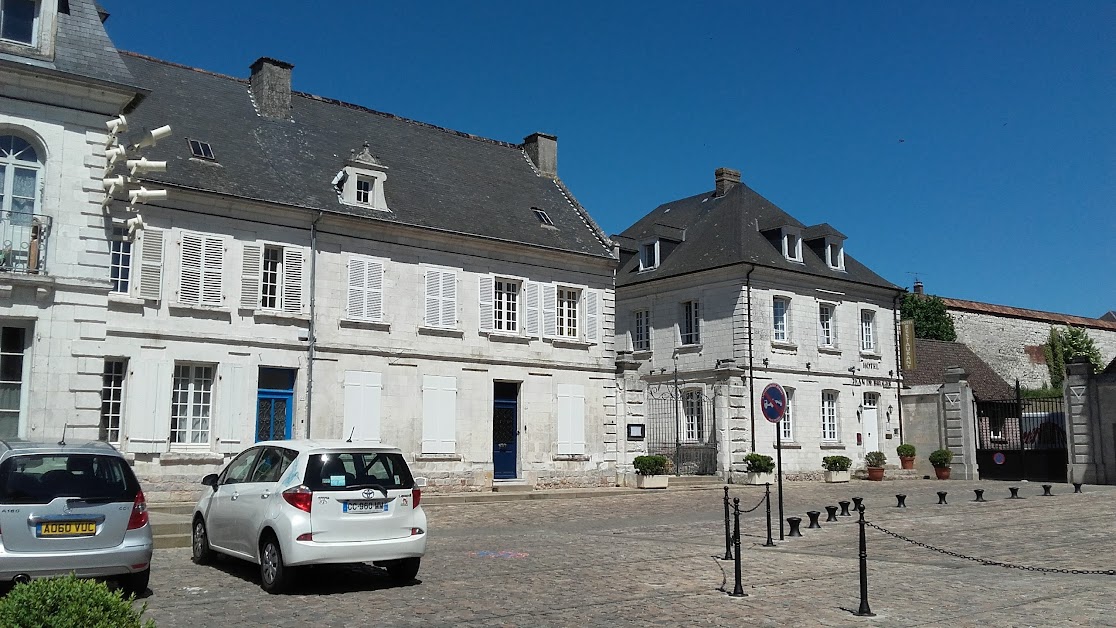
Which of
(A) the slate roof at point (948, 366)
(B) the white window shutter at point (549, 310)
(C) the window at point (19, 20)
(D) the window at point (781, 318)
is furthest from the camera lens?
(A) the slate roof at point (948, 366)

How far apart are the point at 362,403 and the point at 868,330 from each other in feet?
69.1

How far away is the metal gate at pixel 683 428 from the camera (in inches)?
1247

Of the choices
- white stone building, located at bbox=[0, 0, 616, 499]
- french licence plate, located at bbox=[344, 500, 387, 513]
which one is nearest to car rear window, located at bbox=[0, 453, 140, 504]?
french licence plate, located at bbox=[344, 500, 387, 513]

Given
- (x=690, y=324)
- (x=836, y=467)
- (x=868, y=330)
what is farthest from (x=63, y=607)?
(x=868, y=330)

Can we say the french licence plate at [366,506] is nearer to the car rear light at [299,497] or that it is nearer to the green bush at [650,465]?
the car rear light at [299,497]

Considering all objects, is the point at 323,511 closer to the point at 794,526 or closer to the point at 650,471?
the point at 794,526

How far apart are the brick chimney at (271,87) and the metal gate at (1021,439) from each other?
25959 mm

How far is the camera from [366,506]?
32.2 ft

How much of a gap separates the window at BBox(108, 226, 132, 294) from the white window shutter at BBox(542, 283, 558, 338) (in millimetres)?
11182

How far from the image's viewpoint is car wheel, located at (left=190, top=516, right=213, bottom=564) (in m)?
11.4

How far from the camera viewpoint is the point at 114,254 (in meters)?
20.0

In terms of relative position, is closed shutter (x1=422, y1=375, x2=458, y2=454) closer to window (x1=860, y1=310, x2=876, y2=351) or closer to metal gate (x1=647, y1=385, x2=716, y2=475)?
metal gate (x1=647, y1=385, x2=716, y2=475)

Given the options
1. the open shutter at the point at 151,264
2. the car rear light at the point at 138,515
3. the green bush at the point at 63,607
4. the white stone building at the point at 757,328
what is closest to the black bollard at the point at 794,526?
the car rear light at the point at 138,515

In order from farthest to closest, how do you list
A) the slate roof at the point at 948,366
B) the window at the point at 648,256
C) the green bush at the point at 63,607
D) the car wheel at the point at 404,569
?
the slate roof at the point at 948,366 < the window at the point at 648,256 < the car wheel at the point at 404,569 < the green bush at the point at 63,607
